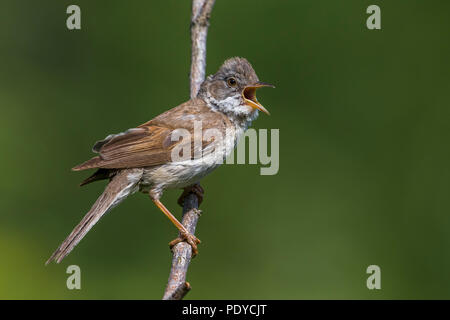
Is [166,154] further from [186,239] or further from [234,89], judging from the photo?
[234,89]

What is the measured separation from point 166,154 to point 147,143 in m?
0.18

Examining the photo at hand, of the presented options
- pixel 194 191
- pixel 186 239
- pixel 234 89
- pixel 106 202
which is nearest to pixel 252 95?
pixel 234 89

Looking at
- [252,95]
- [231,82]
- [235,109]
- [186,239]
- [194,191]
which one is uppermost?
[231,82]

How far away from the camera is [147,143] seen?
4.61 m

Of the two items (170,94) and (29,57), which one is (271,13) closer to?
(170,94)

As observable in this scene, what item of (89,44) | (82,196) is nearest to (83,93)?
(89,44)

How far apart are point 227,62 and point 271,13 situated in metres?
1.71

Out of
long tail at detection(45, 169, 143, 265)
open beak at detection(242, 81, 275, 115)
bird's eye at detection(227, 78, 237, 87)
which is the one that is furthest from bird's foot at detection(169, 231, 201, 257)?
bird's eye at detection(227, 78, 237, 87)

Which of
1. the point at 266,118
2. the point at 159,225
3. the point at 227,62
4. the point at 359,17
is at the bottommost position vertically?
the point at 159,225

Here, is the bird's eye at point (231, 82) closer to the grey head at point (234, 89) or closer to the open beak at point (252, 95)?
the grey head at point (234, 89)

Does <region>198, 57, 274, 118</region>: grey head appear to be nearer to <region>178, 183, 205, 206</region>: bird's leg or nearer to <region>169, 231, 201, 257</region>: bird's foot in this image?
<region>178, 183, 205, 206</region>: bird's leg

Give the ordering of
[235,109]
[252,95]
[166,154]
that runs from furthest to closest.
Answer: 1. [252,95]
2. [235,109]
3. [166,154]

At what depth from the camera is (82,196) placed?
6.00 metres

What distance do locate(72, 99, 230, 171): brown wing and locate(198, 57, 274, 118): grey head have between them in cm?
16
